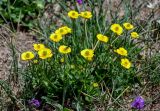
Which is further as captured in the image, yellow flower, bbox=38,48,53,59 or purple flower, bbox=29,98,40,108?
purple flower, bbox=29,98,40,108

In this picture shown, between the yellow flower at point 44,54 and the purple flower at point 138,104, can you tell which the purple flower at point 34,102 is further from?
the purple flower at point 138,104

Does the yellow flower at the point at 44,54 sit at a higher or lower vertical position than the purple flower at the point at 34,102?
higher

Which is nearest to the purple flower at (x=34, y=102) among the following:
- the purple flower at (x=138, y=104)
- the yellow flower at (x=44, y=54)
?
the yellow flower at (x=44, y=54)

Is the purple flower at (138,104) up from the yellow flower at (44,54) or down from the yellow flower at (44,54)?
down

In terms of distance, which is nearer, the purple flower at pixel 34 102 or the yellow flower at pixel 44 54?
the yellow flower at pixel 44 54

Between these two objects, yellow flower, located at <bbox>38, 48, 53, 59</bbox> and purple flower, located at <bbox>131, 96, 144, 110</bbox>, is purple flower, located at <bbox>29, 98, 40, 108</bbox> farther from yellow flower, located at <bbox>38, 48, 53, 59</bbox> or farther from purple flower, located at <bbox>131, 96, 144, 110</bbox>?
purple flower, located at <bbox>131, 96, 144, 110</bbox>

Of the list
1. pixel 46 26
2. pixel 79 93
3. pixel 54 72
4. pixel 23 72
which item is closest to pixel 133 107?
pixel 79 93

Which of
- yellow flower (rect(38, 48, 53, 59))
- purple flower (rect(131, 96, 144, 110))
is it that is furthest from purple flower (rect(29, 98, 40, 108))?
purple flower (rect(131, 96, 144, 110))

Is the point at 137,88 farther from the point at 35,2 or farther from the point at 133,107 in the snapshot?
the point at 35,2

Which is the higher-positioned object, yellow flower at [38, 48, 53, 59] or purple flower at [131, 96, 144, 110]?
yellow flower at [38, 48, 53, 59]

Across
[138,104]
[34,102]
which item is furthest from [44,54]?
[138,104]

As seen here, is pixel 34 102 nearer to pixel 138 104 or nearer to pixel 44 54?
pixel 44 54
